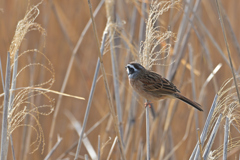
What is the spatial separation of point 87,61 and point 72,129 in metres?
0.83

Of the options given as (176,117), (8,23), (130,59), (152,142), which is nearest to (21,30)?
(130,59)

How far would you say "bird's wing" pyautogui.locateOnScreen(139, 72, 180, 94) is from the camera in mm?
2797

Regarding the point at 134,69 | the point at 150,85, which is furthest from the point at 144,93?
the point at 134,69

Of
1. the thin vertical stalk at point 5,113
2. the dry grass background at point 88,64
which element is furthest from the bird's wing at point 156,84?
the thin vertical stalk at point 5,113

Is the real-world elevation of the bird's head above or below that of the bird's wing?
above

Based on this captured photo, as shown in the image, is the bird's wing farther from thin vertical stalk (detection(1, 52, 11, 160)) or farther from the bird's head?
thin vertical stalk (detection(1, 52, 11, 160))

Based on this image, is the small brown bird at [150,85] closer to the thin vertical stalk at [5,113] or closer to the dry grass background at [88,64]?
the dry grass background at [88,64]

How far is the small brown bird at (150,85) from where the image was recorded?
279cm

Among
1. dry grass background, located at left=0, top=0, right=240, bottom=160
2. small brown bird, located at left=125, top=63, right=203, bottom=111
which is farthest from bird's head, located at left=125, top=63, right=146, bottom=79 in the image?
dry grass background, located at left=0, top=0, right=240, bottom=160

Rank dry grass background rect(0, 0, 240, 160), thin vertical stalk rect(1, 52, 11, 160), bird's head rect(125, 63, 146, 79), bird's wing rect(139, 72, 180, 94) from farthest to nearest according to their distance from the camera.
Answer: dry grass background rect(0, 0, 240, 160), bird's wing rect(139, 72, 180, 94), bird's head rect(125, 63, 146, 79), thin vertical stalk rect(1, 52, 11, 160)

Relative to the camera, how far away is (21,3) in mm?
3607

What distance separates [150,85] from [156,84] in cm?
5

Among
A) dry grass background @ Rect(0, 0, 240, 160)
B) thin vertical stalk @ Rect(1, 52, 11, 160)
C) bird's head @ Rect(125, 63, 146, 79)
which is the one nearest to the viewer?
thin vertical stalk @ Rect(1, 52, 11, 160)

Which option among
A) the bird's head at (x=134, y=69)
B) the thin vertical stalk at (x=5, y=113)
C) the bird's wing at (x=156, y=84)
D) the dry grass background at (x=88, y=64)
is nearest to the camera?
the thin vertical stalk at (x=5, y=113)
